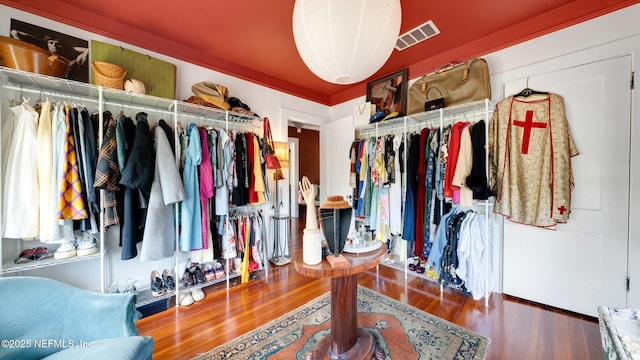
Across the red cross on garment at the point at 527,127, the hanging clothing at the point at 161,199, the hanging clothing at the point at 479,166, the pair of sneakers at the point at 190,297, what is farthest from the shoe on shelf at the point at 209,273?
the red cross on garment at the point at 527,127

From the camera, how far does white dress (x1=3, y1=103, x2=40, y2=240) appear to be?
4.83ft

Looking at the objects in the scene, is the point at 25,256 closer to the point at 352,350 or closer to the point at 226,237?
the point at 226,237

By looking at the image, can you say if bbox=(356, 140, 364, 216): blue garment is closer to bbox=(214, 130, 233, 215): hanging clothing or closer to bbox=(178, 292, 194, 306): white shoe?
bbox=(214, 130, 233, 215): hanging clothing

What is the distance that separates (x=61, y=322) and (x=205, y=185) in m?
1.28

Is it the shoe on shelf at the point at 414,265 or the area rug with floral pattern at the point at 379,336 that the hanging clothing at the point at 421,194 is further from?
the area rug with floral pattern at the point at 379,336

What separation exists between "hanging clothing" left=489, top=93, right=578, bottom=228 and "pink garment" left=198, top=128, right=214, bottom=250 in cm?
268

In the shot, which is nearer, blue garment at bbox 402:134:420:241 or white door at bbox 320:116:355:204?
blue garment at bbox 402:134:420:241

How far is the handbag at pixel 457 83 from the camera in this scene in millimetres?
2105

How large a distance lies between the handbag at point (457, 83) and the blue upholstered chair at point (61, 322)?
292 centimetres

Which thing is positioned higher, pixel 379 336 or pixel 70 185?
pixel 70 185

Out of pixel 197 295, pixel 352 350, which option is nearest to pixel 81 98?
pixel 197 295

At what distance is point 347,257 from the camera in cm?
127

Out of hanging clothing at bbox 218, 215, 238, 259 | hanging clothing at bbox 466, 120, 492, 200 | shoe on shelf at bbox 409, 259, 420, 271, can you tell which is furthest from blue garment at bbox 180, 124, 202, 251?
hanging clothing at bbox 466, 120, 492, 200

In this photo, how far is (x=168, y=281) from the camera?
2.10 meters
